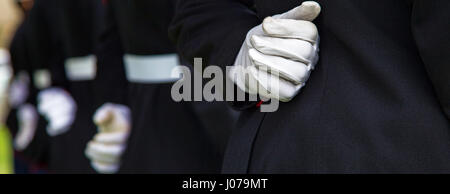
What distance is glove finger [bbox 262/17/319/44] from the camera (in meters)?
0.99

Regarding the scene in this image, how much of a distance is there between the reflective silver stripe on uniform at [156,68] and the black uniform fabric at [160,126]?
0.01 m

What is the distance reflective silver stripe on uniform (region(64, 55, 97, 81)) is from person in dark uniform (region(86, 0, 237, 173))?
0.60m

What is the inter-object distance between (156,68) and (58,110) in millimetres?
1008

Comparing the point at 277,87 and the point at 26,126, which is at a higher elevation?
the point at 277,87

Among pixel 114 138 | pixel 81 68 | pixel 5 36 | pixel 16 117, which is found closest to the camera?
pixel 114 138

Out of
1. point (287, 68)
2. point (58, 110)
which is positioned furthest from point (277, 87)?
point (58, 110)

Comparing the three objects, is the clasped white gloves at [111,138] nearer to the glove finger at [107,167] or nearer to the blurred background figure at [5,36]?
the glove finger at [107,167]

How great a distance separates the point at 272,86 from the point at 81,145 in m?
1.40

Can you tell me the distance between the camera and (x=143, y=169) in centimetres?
169

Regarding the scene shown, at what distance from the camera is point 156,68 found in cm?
174

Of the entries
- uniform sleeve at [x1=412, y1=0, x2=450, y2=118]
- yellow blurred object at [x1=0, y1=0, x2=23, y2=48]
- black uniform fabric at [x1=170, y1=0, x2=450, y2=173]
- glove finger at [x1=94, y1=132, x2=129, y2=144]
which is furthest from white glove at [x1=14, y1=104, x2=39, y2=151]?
uniform sleeve at [x1=412, y1=0, x2=450, y2=118]

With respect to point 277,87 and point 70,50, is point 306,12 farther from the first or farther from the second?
point 70,50

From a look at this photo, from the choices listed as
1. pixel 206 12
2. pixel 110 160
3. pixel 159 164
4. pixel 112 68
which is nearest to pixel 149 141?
pixel 159 164
